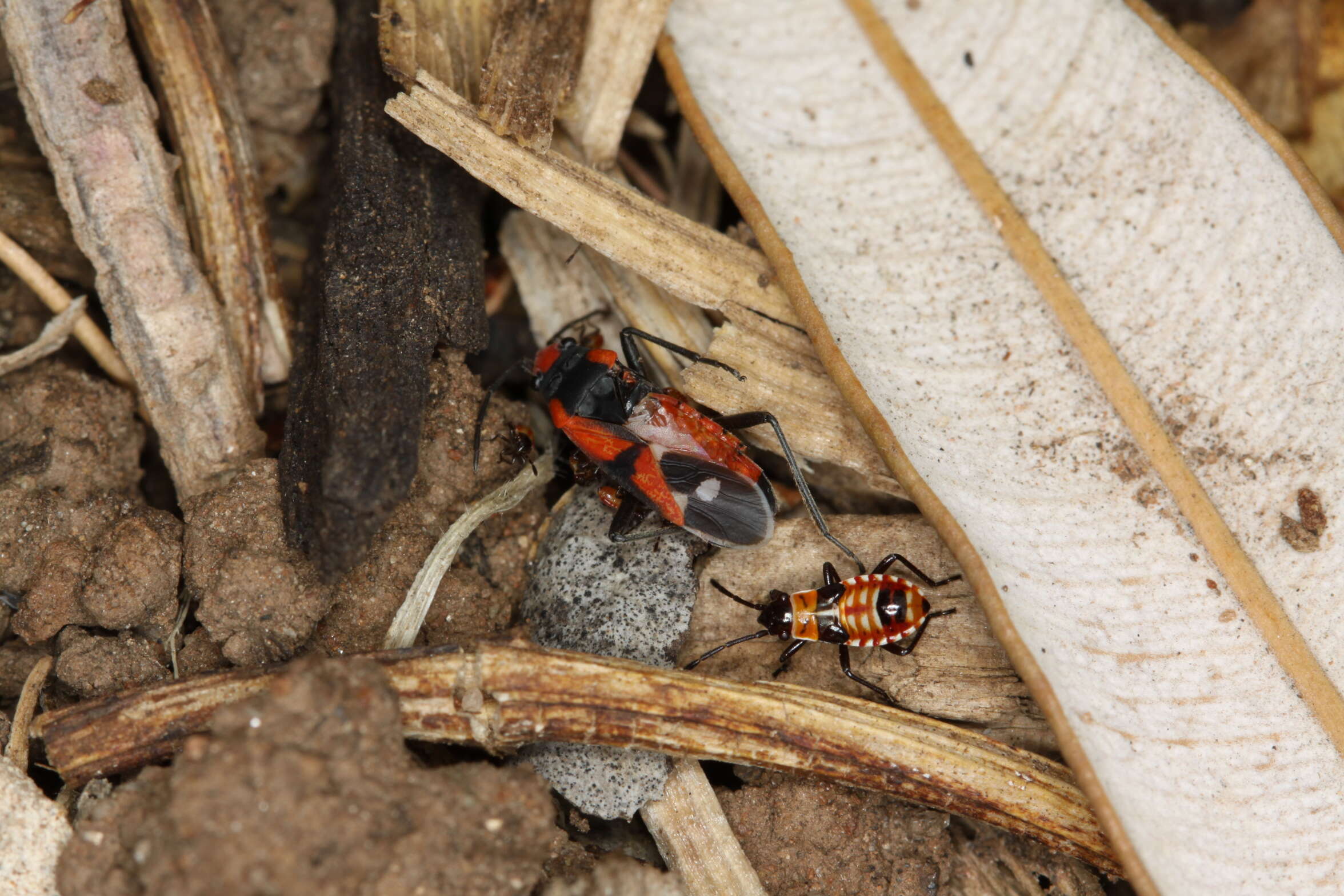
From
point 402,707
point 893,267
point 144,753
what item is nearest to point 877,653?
point 893,267

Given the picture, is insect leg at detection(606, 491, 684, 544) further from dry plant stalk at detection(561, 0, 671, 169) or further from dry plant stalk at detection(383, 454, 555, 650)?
dry plant stalk at detection(561, 0, 671, 169)

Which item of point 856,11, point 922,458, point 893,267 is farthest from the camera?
point 922,458

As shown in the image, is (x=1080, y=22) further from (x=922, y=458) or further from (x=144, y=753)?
(x=144, y=753)

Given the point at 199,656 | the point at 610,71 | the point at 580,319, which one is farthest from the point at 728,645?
the point at 610,71

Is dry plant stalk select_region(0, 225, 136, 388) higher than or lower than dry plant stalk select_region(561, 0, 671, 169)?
lower

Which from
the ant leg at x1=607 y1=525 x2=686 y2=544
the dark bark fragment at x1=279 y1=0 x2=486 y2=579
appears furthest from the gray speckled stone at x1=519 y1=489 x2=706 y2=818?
the dark bark fragment at x1=279 y1=0 x2=486 y2=579

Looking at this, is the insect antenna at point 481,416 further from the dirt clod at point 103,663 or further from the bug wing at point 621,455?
the dirt clod at point 103,663
